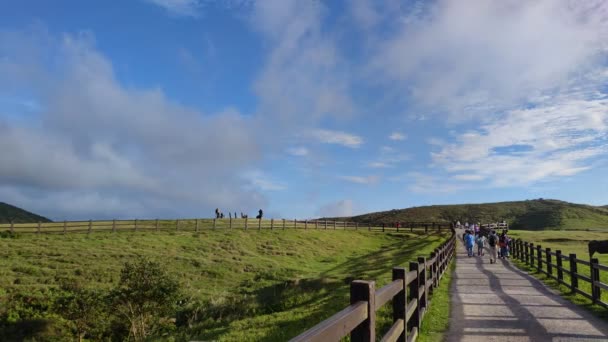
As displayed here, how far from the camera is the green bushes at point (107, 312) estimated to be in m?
19.3

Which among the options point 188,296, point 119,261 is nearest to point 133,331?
point 188,296

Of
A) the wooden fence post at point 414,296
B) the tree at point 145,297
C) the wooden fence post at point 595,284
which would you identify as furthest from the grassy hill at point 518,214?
the wooden fence post at point 414,296

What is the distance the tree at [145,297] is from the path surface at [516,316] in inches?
506

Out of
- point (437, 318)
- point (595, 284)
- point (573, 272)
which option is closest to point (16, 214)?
point (437, 318)

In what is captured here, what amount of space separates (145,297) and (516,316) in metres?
15.8

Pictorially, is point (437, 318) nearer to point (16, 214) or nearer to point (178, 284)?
point (178, 284)

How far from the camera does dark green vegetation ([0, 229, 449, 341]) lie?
1461 centimetres

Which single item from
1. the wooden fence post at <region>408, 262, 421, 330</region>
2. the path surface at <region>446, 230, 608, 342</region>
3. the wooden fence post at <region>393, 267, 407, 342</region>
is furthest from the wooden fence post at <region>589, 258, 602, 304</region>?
the wooden fence post at <region>393, 267, 407, 342</region>

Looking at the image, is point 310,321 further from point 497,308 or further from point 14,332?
point 14,332

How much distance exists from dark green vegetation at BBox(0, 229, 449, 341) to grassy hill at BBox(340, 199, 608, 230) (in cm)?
7893

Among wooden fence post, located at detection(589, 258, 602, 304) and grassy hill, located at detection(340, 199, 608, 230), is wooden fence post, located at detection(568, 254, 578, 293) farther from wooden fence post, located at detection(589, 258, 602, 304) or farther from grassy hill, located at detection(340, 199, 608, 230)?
grassy hill, located at detection(340, 199, 608, 230)

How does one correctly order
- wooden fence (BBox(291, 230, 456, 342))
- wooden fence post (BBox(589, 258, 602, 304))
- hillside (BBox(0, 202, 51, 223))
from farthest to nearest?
hillside (BBox(0, 202, 51, 223)) → wooden fence post (BBox(589, 258, 602, 304)) → wooden fence (BBox(291, 230, 456, 342))

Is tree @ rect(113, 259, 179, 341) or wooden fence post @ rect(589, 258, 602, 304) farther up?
wooden fence post @ rect(589, 258, 602, 304)

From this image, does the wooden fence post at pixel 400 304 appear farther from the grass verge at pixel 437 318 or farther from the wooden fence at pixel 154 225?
the wooden fence at pixel 154 225
